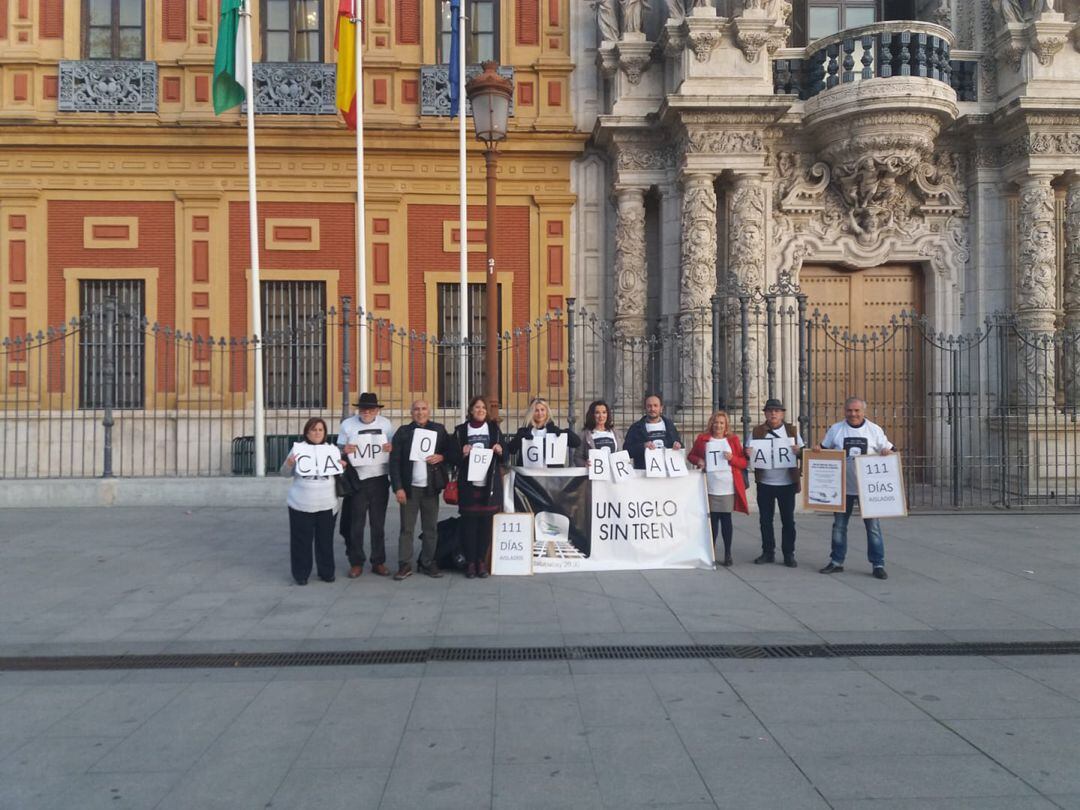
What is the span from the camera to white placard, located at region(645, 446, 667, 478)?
898 cm

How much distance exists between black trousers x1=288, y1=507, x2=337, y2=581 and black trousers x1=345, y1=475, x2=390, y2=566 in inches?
12.2

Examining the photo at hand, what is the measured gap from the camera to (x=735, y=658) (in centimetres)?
607

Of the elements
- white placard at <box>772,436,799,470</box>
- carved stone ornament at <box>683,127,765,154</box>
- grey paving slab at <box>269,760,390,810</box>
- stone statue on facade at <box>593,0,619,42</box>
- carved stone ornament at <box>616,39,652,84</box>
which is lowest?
grey paving slab at <box>269,760,390,810</box>

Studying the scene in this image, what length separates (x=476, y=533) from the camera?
8.64 m

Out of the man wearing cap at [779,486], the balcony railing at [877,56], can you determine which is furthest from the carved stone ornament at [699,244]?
the man wearing cap at [779,486]

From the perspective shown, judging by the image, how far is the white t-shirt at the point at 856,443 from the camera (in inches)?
346

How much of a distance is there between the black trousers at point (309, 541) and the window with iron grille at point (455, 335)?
816 centimetres

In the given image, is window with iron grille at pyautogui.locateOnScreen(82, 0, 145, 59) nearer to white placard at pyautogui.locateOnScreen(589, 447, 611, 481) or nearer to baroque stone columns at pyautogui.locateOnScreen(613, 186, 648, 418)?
baroque stone columns at pyautogui.locateOnScreen(613, 186, 648, 418)

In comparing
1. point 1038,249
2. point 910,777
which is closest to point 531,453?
point 910,777

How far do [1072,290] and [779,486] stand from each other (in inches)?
398

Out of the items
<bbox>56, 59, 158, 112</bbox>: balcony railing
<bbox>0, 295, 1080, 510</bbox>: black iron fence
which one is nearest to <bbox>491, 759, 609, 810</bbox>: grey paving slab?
<bbox>0, 295, 1080, 510</bbox>: black iron fence

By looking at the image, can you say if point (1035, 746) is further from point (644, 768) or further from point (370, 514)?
point (370, 514)

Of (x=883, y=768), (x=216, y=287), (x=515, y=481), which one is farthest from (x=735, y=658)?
(x=216, y=287)

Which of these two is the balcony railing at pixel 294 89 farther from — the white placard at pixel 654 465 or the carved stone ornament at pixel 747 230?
the white placard at pixel 654 465
